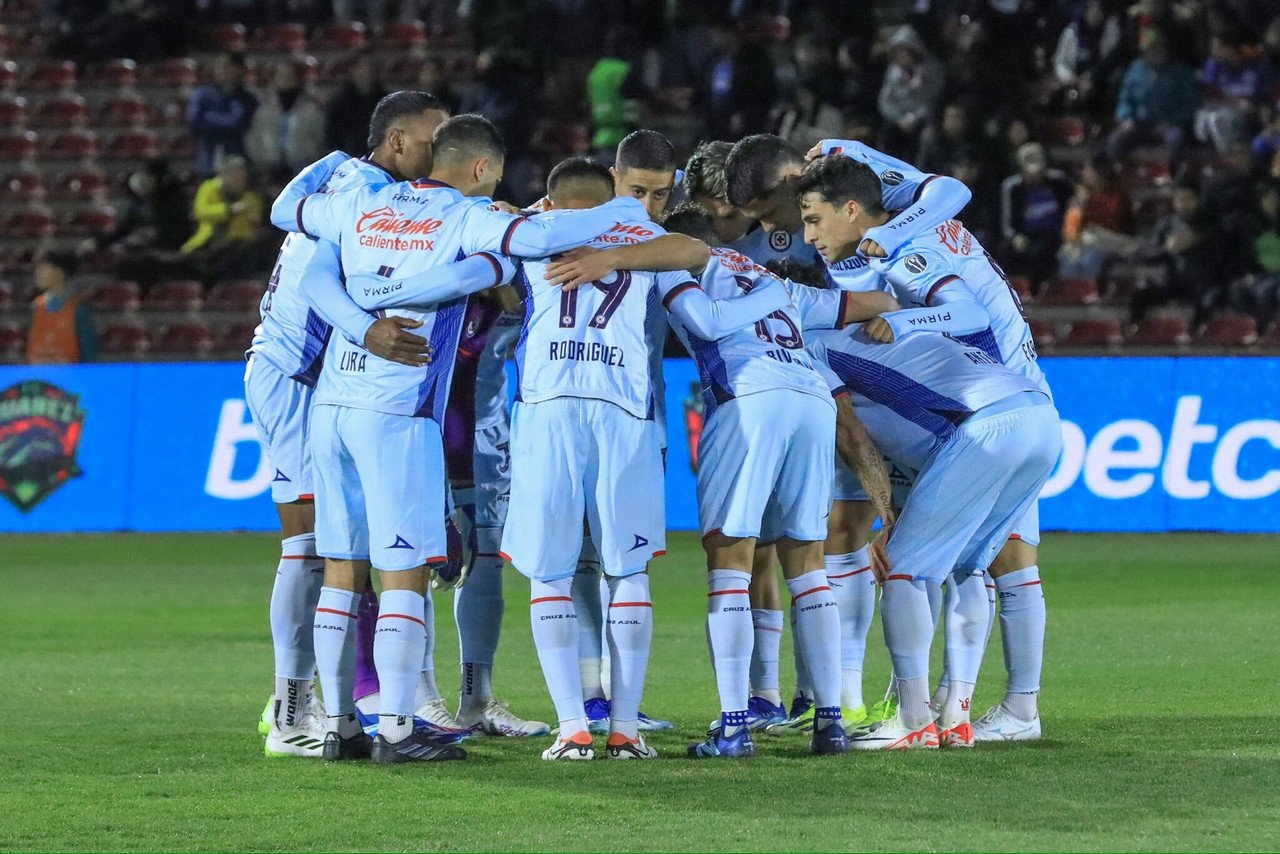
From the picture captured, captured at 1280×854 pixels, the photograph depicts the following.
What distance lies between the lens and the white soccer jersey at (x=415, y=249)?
653 centimetres

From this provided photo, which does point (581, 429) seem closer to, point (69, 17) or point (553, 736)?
point (553, 736)

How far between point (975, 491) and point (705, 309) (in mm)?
1140

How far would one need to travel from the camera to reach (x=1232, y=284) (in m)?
16.6

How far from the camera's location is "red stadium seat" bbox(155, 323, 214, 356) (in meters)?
19.2

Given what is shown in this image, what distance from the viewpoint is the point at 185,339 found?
1955cm

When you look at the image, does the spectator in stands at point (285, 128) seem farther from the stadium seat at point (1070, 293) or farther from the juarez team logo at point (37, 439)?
the stadium seat at point (1070, 293)

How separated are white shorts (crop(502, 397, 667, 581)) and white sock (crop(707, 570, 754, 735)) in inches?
11.9

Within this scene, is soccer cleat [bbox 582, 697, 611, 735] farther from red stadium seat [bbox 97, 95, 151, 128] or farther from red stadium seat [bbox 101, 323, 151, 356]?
red stadium seat [bbox 97, 95, 151, 128]

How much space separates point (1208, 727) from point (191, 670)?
4.78 meters

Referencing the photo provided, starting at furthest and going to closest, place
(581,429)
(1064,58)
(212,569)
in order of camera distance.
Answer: (1064,58), (212,569), (581,429)

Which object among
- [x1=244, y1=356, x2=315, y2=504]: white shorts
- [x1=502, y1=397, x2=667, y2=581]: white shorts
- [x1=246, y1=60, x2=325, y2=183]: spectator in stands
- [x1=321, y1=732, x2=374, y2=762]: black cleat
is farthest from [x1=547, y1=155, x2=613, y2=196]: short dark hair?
[x1=246, y1=60, x2=325, y2=183]: spectator in stands

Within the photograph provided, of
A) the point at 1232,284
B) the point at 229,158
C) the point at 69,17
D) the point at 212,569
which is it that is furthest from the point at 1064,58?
the point at 69,17

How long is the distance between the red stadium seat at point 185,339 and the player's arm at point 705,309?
13093 millimetres

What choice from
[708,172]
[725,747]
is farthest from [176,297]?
[725,747]
